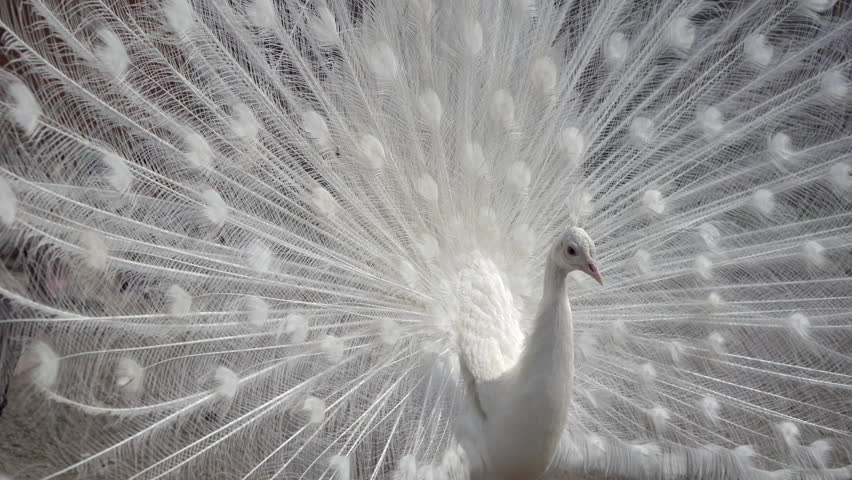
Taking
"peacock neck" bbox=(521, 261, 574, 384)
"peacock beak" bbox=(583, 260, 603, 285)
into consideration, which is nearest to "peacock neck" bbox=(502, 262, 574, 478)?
"peacock neck" bbox=(521, 261, 574, 384)

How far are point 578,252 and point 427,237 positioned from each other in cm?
68

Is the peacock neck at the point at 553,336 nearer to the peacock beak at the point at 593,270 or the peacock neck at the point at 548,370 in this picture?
the peacock neck at the point at 548,370

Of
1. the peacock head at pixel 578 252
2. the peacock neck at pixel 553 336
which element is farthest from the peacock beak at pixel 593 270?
the peacock neck at pixel 553 336

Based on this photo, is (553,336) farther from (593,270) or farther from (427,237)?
(427,237)

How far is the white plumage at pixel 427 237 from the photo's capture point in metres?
1.71

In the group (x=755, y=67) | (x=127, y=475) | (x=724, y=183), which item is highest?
(x=755, y=67)

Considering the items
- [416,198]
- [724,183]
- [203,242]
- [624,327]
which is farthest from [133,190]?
[724,183]

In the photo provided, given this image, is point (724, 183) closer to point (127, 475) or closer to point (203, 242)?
point (203, 242)

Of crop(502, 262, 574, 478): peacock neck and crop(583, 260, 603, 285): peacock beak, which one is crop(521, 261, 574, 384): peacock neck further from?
crop(583, 260, 603, 285): peacock beak

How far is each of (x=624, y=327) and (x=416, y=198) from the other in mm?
779

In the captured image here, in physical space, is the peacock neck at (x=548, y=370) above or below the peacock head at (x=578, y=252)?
below

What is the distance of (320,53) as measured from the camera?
216 centimetres

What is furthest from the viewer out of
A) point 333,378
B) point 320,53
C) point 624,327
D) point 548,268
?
point 624,327

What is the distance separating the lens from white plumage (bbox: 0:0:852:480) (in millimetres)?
1708
